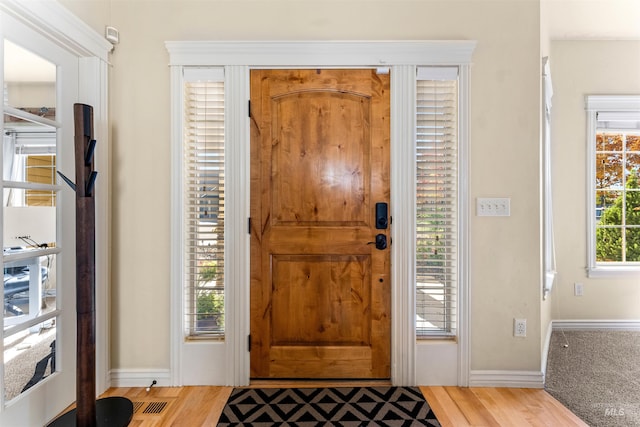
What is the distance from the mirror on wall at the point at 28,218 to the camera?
160 centimetres

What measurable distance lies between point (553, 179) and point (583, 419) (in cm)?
216

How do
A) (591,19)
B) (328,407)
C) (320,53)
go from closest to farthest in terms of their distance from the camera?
(328,407) → (320,53) → (591,19)

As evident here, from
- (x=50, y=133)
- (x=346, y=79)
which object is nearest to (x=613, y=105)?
(x=346, y=79)

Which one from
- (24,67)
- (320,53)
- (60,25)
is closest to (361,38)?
(320,53)

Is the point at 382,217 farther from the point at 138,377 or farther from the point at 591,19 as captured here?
the point at 591,19

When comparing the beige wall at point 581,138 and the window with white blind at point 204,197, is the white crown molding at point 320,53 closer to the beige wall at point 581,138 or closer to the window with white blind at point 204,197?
the window with white blind at point 204,197

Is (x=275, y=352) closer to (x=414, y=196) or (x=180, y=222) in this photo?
(x=180, y=222)

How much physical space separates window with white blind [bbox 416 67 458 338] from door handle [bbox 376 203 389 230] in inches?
8.7

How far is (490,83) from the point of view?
2.20 metres

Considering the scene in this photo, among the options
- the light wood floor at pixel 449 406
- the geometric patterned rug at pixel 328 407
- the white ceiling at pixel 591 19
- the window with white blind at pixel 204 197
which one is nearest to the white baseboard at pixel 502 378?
the light wood floor at pixel 449 406

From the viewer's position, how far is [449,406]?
197cm

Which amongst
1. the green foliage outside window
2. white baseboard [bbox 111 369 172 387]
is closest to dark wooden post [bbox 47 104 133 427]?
white baseboard [bbox 111 369 172 387]

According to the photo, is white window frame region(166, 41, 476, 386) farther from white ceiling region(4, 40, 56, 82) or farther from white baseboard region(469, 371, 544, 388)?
white ceiling region(4, 40, 56, 82)

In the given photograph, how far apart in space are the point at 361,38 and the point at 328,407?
7.58 feet
